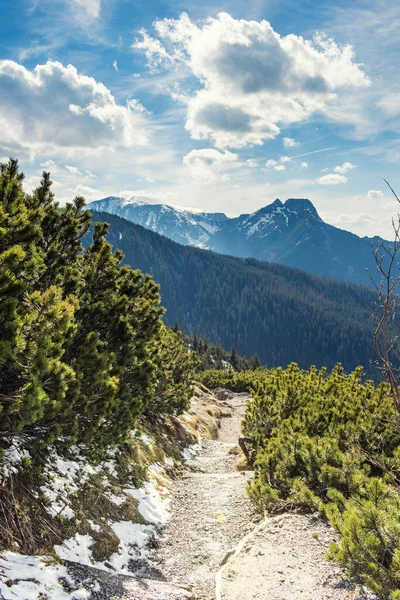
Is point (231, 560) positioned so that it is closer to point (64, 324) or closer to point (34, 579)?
point (34, 579)

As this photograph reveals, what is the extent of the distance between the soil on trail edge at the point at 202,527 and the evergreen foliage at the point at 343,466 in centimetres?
117

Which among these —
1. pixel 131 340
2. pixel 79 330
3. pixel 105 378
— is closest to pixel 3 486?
pixel 105 378

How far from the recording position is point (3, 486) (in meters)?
6.57

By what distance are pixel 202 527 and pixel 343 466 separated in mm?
4796

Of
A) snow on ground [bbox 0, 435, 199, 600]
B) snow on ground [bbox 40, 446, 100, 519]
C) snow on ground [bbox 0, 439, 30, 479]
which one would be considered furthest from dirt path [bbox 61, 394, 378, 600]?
snow on ground [bbox 0, 439, 30, 479]

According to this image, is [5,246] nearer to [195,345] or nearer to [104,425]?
[104,425]

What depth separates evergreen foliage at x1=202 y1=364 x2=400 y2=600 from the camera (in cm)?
549

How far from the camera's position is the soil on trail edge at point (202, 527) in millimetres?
8250

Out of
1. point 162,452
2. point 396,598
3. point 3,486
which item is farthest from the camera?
point 162,452

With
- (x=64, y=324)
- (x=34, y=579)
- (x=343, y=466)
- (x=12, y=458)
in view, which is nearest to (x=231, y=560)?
(x=343, y=466)

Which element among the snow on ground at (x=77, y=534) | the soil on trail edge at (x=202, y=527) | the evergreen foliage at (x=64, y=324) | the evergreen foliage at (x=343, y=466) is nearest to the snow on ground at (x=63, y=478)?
the snow on ground at (x=77, y=534)

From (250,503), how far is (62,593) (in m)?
7.74

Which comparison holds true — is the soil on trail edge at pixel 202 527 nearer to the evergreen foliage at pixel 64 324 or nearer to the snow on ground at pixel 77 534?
the snow on ground at pixel 77 534

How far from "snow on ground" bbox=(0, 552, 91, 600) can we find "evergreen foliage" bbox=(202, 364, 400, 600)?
165 inches
